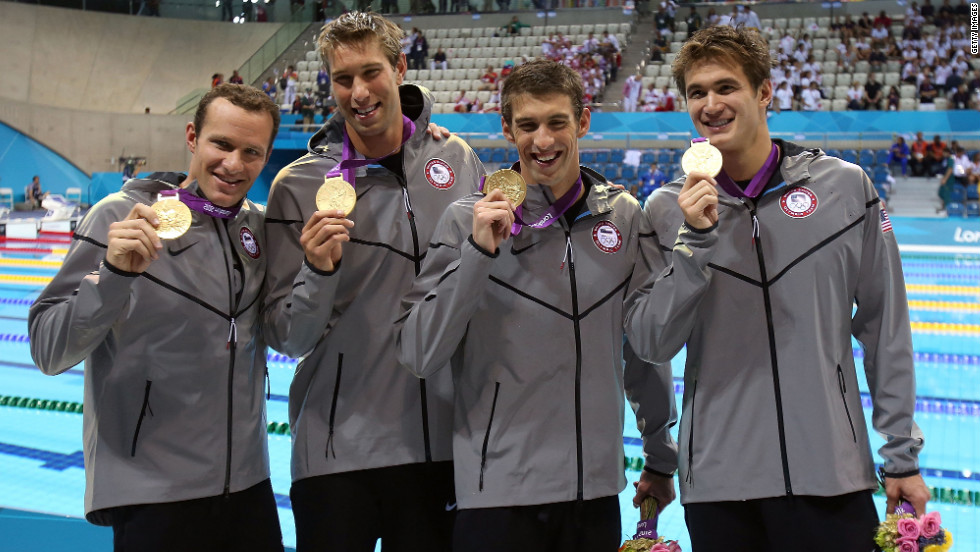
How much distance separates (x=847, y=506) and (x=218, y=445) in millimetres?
1588

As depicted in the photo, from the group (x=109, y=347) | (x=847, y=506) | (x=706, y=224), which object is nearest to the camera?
(x=706, y=224)

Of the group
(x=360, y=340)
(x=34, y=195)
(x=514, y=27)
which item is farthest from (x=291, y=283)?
(x=514, y=27)

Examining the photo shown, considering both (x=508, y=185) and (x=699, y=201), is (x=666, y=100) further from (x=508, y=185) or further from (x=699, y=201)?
(x=699, y=201)

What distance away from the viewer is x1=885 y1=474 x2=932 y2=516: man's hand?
1.95 m

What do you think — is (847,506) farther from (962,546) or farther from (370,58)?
(962,546)

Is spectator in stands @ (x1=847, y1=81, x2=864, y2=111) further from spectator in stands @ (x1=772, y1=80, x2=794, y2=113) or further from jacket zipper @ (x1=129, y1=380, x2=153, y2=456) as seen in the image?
jacket zipper @ (x1=129, y1=380, x2=153, y2=456)

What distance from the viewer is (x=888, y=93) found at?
1559 cm

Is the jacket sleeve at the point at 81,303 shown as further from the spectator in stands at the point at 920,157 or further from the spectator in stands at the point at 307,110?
the spectator in stands at the point at 307,110

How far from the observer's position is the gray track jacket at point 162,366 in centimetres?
207

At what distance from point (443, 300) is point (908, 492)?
1195 mm

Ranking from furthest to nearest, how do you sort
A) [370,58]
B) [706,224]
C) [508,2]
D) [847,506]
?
1. [508,2]
2. [370,58]
3. [847,506]
4. [706,224]

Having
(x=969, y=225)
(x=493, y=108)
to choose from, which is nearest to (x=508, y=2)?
(x=493, y=108)

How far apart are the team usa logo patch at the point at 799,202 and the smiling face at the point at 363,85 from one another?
1104 millimetres

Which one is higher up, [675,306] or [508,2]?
[508,2]
